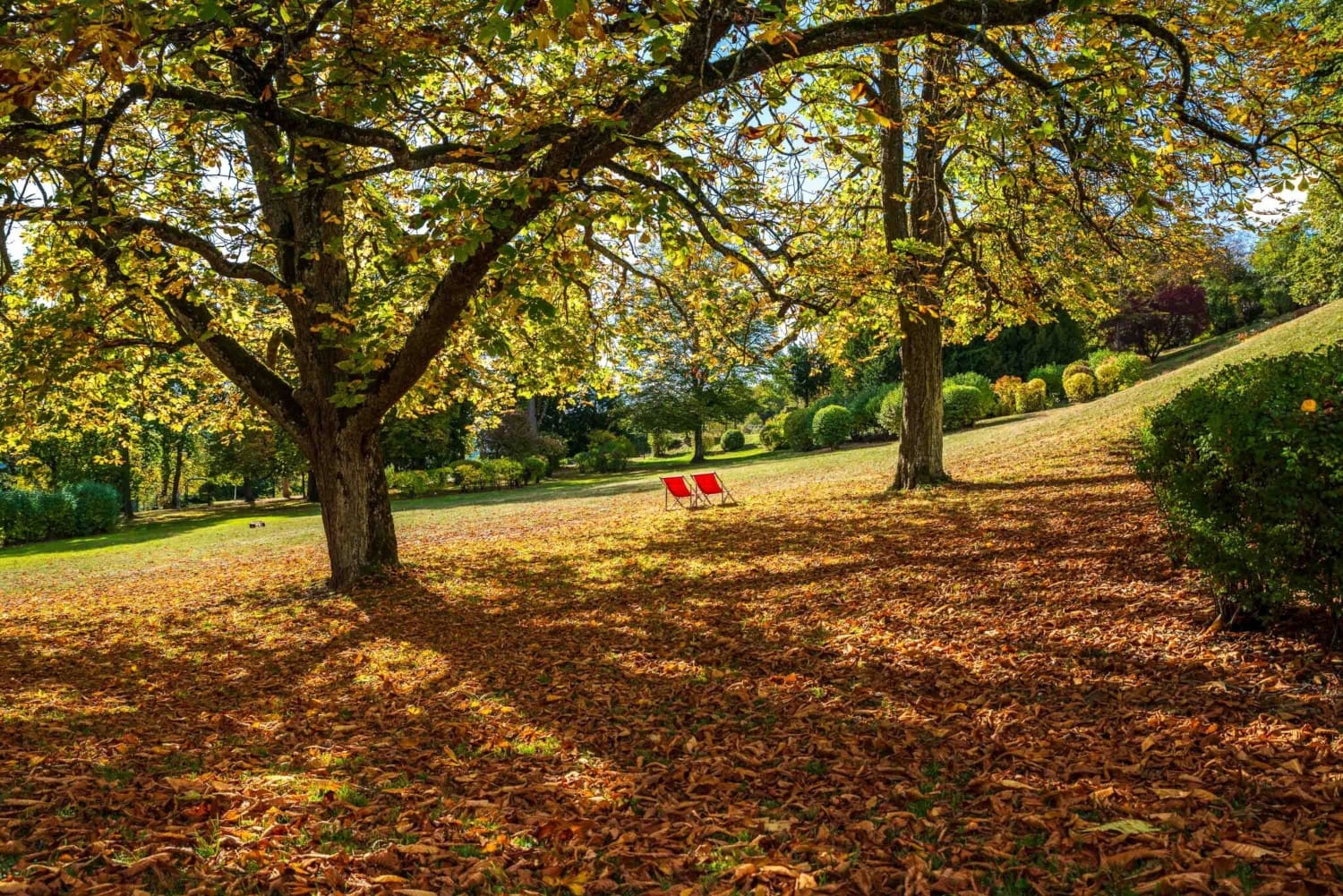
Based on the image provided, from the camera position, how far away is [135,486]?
129ft

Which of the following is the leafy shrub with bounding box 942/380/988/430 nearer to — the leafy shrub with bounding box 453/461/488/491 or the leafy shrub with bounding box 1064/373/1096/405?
the leafy shrub with bounding box 1064/373/1096/405

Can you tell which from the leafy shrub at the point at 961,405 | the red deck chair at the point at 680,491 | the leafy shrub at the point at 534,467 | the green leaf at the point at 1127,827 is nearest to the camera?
the green leaf at the point at 1127,827

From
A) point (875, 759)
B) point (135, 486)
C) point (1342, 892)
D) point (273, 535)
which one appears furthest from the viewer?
point (135, 486)

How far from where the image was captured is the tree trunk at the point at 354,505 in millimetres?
8531

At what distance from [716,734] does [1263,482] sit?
308 centimetres

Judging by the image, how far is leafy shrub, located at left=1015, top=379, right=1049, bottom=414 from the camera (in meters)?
29.0

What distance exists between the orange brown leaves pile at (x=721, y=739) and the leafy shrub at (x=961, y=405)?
65.0ft

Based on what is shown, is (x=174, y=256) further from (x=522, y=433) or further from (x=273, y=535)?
(x=522, y=433)

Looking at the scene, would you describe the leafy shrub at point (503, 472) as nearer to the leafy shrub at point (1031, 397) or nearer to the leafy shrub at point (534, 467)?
the leafy shrub at point (534, 467)

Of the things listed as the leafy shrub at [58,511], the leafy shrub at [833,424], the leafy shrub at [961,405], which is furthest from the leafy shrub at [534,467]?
the leafy shrub at [961,405]

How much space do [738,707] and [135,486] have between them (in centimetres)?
4501

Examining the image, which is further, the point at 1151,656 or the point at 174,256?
the point at 174,256

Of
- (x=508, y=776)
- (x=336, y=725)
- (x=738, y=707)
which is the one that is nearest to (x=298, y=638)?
(x=336, y=725)

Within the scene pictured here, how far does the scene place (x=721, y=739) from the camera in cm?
408
